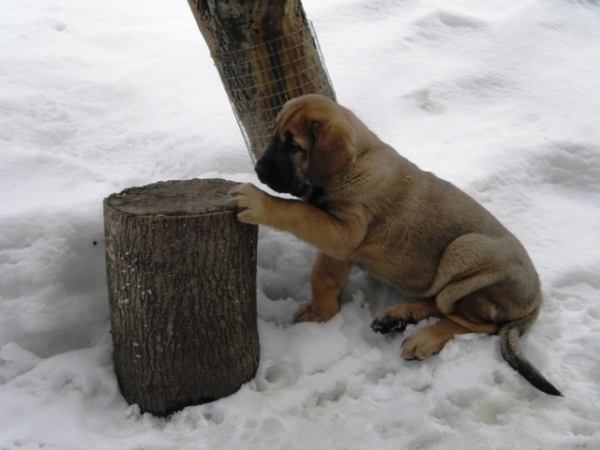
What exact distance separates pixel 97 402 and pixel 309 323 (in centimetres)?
137

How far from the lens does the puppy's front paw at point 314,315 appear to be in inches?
140

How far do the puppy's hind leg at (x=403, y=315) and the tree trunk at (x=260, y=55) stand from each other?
1.76 metres

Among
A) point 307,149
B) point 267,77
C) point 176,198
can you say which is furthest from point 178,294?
point 267,77

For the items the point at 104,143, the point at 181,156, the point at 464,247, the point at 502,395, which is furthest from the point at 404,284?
the point at 104,143

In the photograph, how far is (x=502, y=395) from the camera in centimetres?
282

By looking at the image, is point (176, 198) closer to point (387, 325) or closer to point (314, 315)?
point (314, 315)

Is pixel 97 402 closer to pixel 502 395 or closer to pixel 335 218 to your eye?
pixel 335 218

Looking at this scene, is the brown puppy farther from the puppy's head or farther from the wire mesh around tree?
the wire mesh around tree

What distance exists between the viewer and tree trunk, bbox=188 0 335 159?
152 inches

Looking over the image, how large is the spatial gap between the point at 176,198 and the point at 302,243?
49.7 inches

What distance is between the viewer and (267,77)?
4098 millimetres

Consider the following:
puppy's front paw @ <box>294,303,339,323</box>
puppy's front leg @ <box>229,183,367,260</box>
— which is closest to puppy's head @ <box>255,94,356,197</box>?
puppy's front leg @ <box>229,183,367,260</box>

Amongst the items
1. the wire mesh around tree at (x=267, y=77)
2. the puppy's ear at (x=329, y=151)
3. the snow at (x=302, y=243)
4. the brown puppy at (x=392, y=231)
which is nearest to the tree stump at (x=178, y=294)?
the snow at (x=302, y=243)

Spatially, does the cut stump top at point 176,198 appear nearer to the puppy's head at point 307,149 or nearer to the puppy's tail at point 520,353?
the puppy's head at point 307,149
